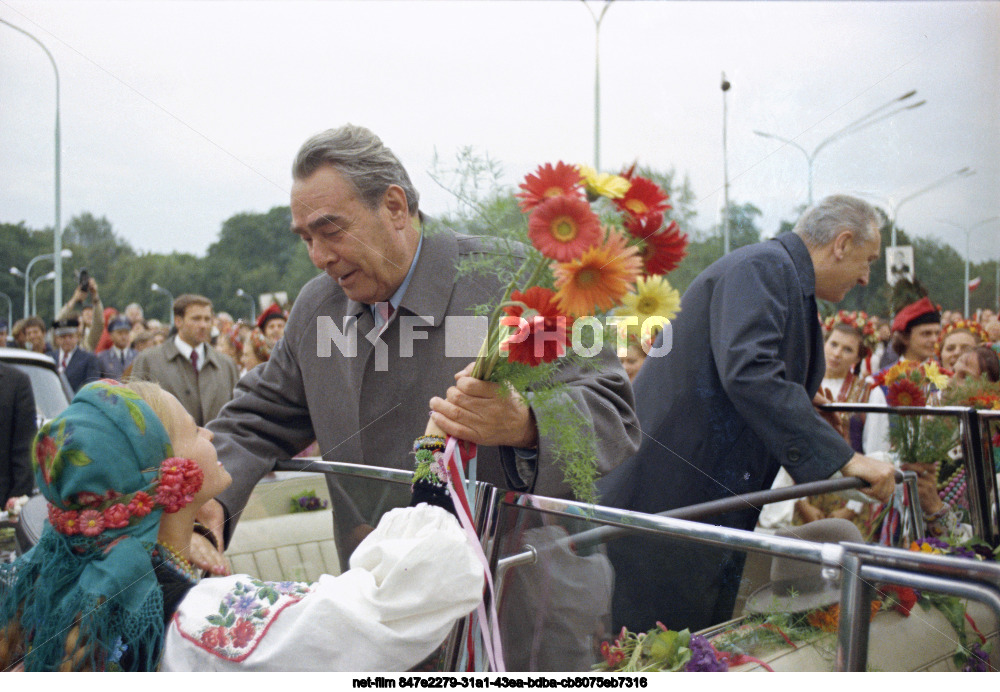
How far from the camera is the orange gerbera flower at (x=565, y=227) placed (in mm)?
604

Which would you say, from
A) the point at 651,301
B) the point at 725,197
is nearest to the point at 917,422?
the point at 725,197

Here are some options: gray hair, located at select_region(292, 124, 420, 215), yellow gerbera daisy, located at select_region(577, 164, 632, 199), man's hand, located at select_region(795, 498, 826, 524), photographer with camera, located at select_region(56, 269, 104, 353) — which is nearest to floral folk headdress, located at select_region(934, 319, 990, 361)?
man's hand, located at select_region(795, 498, 826, 524)

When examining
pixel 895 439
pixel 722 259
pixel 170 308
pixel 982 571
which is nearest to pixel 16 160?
pixel 170 308

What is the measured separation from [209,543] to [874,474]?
0.95 m

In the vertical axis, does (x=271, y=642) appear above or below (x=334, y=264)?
below

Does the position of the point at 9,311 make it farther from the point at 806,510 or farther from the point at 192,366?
the point at 806,510

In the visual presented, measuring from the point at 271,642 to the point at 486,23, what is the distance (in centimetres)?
75

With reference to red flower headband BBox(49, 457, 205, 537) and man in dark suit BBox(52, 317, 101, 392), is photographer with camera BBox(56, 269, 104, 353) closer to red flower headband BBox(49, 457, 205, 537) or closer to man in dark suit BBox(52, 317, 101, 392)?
man in dark suit BBox(52, 317, 101, 392)

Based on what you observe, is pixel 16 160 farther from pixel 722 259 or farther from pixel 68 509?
pixel 722 259

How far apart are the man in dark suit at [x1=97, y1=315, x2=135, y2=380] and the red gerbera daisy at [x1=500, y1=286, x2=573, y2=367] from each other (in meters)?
A: 0.48

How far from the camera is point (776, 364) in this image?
37.1 inches

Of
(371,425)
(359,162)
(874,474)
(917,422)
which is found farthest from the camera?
(917,422)

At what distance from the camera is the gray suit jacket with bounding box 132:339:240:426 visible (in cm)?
86

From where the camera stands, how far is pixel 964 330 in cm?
98
